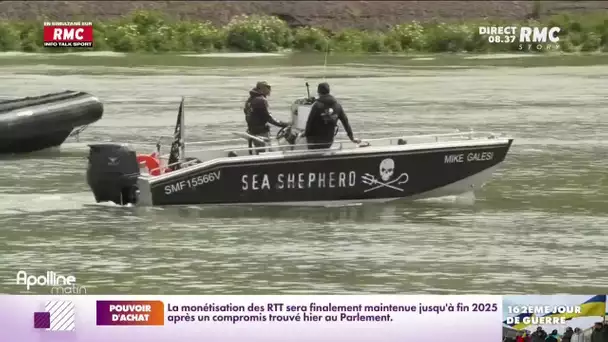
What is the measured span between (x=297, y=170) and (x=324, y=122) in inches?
10.7

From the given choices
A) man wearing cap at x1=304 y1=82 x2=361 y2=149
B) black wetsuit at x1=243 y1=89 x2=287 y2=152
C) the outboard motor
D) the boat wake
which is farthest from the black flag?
man wearing cap at x1=304 y1=82 x2=361 y2=149

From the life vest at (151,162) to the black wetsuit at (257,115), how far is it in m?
0.47

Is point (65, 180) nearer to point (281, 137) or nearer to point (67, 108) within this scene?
point (67, 108)

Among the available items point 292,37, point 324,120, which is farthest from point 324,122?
point 292,37

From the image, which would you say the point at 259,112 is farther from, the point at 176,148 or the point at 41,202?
the point at 41,202

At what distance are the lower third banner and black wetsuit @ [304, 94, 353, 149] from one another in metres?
0.93

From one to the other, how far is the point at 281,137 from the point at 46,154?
3.75ft

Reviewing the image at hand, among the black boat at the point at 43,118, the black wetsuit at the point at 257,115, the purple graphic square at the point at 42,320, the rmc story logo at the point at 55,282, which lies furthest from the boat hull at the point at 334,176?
Answer: the purple graphic square at the point at 42,320

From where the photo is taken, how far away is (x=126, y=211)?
369 inches

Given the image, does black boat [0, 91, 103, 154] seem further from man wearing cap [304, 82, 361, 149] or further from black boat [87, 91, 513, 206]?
man wearing cap [304, 82, 361, 149]

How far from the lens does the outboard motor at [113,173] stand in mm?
9281

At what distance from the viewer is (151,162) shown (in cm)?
948

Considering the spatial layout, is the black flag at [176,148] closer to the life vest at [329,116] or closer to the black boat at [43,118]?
Answer: the black boat at [43,118]

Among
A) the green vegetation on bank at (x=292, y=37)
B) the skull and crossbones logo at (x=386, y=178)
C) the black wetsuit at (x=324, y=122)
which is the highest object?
the green vegetation on bank at (x=292, y=37)
